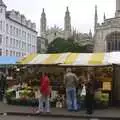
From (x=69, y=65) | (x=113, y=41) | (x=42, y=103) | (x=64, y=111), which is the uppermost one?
(x=113, y=41)

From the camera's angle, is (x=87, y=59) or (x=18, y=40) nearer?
(x=87, y=59)

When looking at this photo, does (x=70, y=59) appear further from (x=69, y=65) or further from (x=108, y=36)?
(x=108, y=36)

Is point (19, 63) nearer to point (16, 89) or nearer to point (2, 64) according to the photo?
point (16, 89)

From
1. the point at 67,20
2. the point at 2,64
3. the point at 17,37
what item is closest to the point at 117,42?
the point at 17,37

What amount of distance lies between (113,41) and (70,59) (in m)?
65.8

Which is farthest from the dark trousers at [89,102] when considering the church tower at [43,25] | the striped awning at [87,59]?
the church tower at [43,25]

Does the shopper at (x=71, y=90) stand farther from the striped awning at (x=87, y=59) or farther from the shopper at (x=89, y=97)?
the striped awning at (x=87, y=59)

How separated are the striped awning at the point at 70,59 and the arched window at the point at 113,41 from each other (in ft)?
206

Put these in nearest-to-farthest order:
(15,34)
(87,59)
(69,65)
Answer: (69,65), (87,59), (15,34)

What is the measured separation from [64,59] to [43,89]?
335 cm

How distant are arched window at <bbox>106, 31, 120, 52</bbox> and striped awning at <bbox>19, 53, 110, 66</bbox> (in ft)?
206

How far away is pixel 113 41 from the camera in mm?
86812

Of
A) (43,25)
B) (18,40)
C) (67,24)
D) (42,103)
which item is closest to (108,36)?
(18,40)

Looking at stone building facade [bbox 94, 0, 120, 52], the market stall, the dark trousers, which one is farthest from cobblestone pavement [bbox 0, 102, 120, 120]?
stone building facade [bbox 94, 0, 120, 52]
